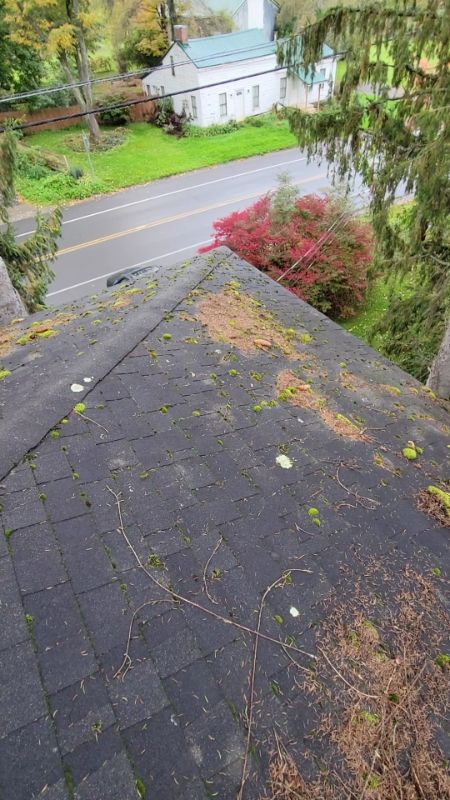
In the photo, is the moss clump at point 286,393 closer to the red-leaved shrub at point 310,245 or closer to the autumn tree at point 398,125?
the autumn tree at point 398,125

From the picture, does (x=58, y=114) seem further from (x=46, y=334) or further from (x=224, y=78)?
(x=46, y=334)

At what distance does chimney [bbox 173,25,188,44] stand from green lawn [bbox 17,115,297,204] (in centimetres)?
511

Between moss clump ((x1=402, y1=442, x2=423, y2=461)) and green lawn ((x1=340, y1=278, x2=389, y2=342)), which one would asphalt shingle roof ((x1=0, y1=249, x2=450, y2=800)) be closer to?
moss clump ((x1=402, y1=442, x2=423, y2=461))

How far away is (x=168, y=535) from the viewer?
9.41 ft

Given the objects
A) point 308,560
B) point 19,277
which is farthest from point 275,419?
point 19,277

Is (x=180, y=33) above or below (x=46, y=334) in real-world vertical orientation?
above

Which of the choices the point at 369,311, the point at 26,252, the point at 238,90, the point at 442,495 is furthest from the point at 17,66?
the point at 442,495

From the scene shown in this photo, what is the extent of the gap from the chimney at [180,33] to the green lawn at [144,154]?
5.11 meters

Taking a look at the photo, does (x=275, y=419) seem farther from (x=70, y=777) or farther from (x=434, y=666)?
(x=70, y=777)

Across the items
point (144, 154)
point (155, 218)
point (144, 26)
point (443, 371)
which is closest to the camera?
point (443, 371)

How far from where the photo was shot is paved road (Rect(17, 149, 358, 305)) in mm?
17625

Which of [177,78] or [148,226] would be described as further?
[177,78]

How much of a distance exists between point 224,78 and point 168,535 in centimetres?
3347

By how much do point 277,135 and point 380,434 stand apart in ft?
97.3
